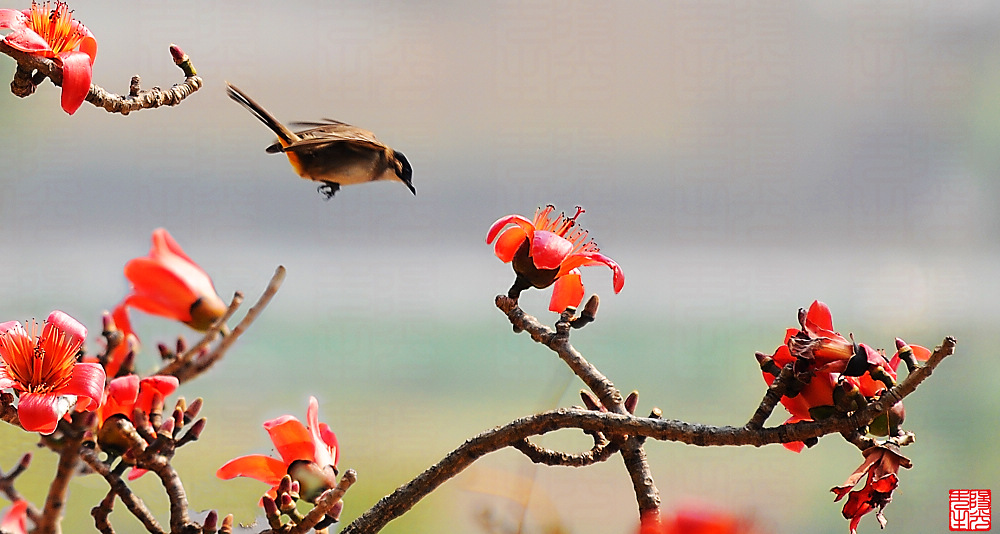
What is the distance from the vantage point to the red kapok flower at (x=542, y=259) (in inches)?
11.2

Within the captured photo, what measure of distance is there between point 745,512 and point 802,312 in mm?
75

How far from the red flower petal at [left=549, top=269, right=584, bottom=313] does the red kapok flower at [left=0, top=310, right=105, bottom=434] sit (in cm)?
15

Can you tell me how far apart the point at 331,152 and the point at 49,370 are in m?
0.24

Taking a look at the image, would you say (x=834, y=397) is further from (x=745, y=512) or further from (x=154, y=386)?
(x=154, y=386)

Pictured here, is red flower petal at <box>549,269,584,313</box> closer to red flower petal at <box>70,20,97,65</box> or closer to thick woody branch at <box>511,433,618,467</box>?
thick woody branch at <box>511,433,618,467</box>

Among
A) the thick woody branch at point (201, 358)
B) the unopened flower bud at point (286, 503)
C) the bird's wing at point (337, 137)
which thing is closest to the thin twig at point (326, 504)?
the unopened flower bud at point (286, 503)

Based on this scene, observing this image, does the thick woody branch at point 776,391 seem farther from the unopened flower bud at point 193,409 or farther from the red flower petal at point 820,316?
the unopened flower bud at point 193,409

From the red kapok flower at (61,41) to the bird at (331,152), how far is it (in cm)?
15

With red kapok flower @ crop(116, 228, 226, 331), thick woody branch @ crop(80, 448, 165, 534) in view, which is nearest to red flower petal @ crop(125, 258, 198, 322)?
red kapok flower @ crop(116, 228, 226, 331)

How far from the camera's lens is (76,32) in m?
0.28

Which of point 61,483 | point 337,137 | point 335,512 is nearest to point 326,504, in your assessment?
point 335,512

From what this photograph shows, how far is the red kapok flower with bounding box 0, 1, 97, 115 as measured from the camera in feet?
0.82

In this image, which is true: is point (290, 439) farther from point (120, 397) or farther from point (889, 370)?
point (889, 370)

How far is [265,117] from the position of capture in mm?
464
